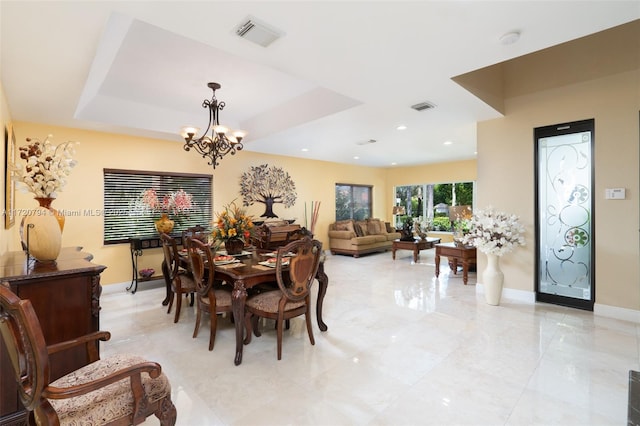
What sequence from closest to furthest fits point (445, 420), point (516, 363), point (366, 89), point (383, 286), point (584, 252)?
1. point (445, 420)
2. point (516, 363)
3. point (366, 89)
4. point (584, 252)
5. point (383, 286)

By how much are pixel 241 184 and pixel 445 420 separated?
214 inches

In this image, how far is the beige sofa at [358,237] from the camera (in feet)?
25.4

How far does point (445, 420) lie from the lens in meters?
1.82

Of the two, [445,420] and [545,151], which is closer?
[445,420]

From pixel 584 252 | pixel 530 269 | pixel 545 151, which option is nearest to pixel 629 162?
pixel 545 151

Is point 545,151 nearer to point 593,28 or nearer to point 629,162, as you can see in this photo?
point 629,162

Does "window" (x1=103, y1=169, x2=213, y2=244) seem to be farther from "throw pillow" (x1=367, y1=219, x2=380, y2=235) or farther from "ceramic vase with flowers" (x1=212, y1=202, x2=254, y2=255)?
"throw pillow" (x1=367, y1=219, x2=380, y2=235)

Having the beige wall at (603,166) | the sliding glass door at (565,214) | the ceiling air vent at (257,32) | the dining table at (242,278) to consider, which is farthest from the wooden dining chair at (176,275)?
the sliding glass door at (565,214)

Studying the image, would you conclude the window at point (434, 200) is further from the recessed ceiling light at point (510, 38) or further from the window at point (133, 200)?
the recessed ceiling light at point (510, 38)

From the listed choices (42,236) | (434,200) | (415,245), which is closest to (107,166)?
(42,236)

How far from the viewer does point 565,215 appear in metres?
3.88

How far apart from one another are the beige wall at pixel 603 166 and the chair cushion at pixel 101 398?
449 centimetres

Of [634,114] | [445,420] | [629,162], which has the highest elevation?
[634,114]

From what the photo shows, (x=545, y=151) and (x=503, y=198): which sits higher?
(x=545, y=151)
